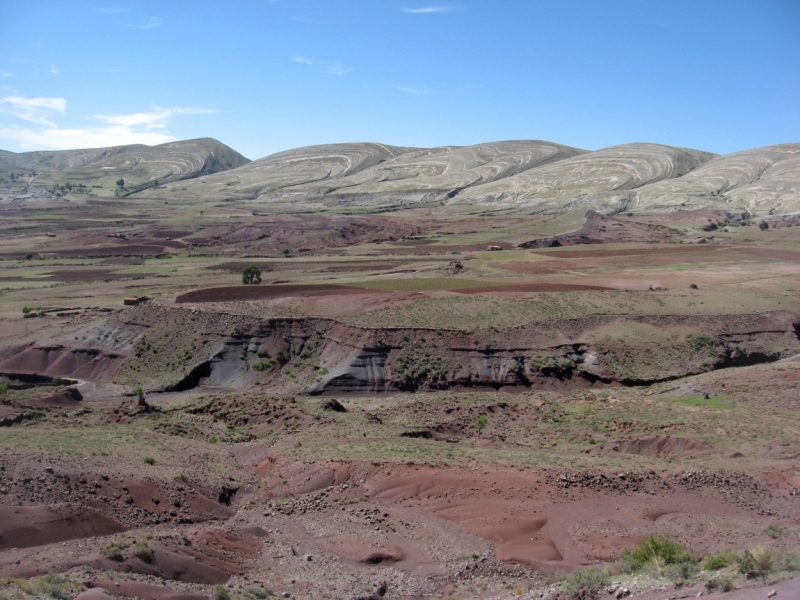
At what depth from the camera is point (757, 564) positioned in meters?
16.7

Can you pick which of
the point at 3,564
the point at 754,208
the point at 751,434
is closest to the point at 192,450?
the point at 3,564

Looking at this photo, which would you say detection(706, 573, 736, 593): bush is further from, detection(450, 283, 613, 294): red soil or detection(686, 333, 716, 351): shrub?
detection(450, 283, 613, 294): red soil

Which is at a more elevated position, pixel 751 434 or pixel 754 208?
pixel 754 208

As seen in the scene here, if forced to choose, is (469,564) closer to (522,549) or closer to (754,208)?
(522,549)

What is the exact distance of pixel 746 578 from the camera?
53.9 feet

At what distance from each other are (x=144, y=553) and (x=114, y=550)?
731 mm

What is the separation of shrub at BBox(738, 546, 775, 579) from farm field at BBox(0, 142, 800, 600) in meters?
0.17

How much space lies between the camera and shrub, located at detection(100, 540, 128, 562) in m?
18.5

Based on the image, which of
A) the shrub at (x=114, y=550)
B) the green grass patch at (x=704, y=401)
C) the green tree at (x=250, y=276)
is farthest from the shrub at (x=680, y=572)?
the green tree at (x=250, y=276)

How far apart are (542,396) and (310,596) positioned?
2865 cm

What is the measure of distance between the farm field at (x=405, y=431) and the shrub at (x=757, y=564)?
6.7 inches

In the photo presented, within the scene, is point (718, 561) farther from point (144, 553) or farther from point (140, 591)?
point (144, 553)

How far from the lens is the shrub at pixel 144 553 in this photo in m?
18.9

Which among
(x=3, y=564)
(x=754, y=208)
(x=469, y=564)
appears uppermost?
(x=754, y=208)
